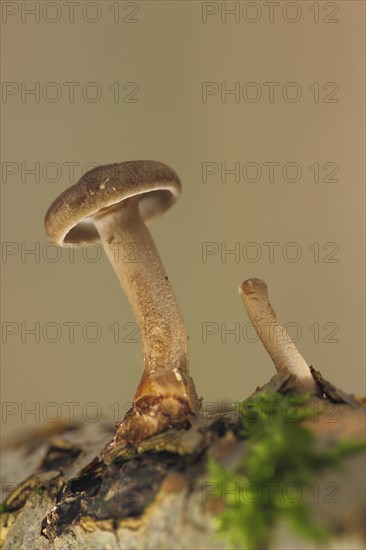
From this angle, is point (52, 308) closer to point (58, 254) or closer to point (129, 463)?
point (58, 254)

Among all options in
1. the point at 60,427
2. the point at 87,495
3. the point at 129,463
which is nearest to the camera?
the point at 129,463

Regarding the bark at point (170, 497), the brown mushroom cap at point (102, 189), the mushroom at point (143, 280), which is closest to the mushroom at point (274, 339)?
the bark at point (170, 497)

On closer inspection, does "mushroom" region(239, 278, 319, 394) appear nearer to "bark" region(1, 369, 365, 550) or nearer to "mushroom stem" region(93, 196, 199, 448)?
"bark" region(1, 369, 365, 550)

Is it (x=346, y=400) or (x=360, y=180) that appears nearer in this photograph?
(x=346, y=400)

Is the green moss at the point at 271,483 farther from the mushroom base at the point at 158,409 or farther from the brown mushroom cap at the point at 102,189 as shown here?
the brown mushroom cap at the point at 102,189

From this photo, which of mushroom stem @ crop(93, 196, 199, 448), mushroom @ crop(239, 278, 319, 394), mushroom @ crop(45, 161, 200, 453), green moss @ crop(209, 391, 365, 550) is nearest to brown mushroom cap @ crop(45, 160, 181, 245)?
mushroom @ crop(45, 161, 200, 453)

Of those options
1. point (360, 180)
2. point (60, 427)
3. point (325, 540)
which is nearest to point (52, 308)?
point (60, 427)

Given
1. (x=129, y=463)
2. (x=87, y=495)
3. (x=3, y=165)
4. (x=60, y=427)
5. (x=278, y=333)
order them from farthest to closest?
1. (x=3, y=165)
2. (x=60, y=427)
3. (x=278, y=333)
4. (x=87, y=495)
5. (x=129, y=463)
